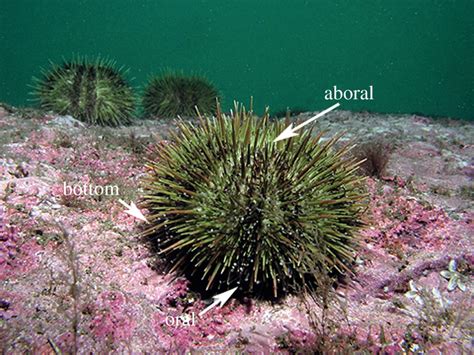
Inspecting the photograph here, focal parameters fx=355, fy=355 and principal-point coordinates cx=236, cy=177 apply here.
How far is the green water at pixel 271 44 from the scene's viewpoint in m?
123

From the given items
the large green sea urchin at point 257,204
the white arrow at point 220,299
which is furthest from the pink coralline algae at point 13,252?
the white arrow at point 220,299

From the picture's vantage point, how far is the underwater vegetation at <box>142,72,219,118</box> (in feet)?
32.8

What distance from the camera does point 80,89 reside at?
321 inches

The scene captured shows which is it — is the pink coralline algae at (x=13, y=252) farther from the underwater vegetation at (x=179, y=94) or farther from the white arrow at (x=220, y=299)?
the underwater vegetation at (x=179, y=94)

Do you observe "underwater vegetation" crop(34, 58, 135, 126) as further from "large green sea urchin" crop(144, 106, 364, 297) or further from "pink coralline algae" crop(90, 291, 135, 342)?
"pink coralline algae" crop(90, 291, 135, 342)

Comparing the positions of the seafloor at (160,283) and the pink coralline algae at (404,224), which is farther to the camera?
the pink coralline algae at (404,224)

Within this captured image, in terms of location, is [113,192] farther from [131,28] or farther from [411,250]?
[131,28]

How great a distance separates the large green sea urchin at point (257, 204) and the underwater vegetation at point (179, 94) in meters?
6.92

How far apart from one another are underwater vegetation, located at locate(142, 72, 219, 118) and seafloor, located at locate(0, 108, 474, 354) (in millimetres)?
4973

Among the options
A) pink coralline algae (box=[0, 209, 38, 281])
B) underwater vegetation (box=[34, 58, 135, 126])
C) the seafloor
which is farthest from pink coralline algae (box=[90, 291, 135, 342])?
underwater vegetation (box=[34, 58, 135, 126])

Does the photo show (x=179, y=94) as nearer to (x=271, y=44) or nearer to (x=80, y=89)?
(x=80, y=89)

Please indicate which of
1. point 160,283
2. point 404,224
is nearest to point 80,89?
point 160,283

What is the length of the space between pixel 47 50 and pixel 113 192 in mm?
152652

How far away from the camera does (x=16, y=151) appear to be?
198 inches
